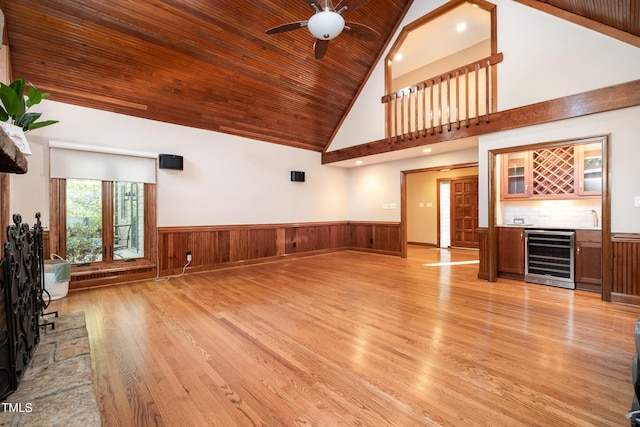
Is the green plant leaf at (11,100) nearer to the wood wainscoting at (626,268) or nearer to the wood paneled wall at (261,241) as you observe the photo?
the wood paneled wall at (261,241)

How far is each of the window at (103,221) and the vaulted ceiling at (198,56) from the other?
1.23 m

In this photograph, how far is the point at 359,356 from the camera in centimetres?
215

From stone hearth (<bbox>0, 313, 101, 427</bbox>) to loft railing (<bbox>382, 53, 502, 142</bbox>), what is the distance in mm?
5378

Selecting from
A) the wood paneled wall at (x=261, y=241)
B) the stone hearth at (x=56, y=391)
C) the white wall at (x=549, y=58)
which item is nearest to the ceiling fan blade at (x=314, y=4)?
the white wall at (x=549, y=58)

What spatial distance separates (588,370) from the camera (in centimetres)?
193

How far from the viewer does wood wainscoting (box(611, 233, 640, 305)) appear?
3259 mm

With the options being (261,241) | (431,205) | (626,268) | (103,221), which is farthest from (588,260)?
(103,221)

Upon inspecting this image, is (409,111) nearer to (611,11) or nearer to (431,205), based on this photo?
(611,11)

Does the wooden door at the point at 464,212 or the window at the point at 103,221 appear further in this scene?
the wooden door at the point at 464,212

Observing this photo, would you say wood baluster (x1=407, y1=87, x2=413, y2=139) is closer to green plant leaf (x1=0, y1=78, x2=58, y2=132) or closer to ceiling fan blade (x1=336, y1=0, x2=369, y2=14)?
ceiling fan blade (x1=336, y1=0, x2=369, y2=14)

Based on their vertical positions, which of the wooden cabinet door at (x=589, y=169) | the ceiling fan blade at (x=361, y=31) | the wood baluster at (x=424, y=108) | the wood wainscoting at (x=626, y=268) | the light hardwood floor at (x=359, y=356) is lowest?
the light hardwood floor at (x=359, y=356)

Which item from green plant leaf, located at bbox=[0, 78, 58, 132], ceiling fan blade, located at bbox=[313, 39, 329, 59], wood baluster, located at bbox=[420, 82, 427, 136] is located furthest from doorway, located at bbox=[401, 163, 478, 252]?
green plant leaf, located at bbox=[0, 78, 58, 132]

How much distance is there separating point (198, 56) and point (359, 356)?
14.8 ft

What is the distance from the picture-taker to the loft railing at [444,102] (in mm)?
4449
